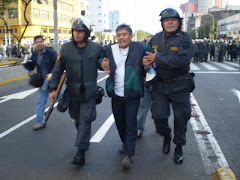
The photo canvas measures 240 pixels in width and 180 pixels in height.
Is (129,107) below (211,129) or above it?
above

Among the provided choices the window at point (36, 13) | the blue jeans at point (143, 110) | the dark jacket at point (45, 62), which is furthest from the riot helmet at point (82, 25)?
the window at point (36, 13)

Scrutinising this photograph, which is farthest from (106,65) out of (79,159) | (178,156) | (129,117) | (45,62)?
(45,62)

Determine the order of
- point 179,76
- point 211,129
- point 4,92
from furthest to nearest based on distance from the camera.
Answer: point 4,92 < point 211,129 < point 179,76

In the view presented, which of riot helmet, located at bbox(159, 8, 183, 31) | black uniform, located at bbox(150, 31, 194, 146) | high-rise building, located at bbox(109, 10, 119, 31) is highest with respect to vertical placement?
high-rise building, located at bbox(109, 10, 119, 31)

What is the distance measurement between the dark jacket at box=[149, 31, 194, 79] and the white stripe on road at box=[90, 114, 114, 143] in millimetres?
1720

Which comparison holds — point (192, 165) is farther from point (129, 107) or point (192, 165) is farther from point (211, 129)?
point (211, 129)

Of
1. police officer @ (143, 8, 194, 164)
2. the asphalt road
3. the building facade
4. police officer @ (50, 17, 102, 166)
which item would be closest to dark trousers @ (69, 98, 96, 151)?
police officer @ (50, 17, 102, 166)

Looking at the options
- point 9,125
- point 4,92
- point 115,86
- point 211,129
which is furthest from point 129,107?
point 4,92

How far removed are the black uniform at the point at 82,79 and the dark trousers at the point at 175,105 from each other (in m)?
0.83

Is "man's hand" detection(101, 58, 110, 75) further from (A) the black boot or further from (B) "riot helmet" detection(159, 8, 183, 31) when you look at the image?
(A) the black boot

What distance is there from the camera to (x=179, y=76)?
12.2 feet

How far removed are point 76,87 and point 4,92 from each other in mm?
7079

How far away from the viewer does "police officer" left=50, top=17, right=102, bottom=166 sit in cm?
374

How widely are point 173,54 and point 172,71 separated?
8.2 inches
